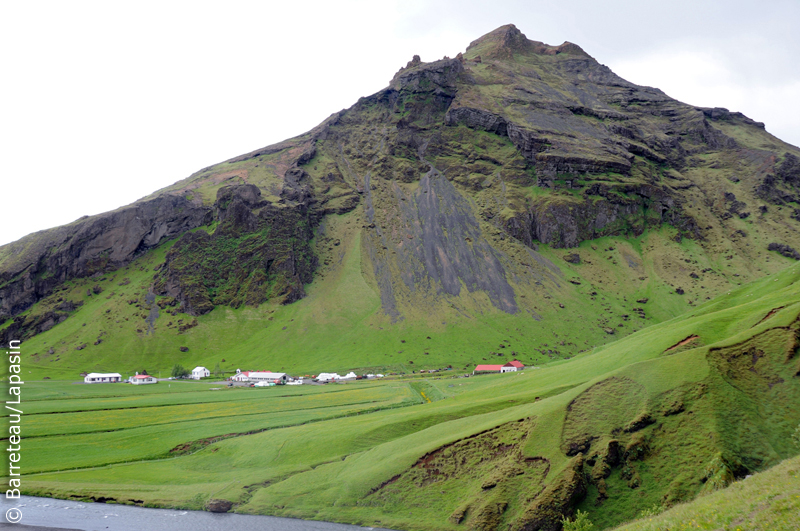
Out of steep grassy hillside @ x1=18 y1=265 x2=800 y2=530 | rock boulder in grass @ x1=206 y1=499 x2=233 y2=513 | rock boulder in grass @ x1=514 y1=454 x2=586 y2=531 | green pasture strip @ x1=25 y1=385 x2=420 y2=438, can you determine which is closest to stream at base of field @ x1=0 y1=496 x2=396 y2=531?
rock boulder in grass @ x1=206 y1=499 x2=233 y2=513

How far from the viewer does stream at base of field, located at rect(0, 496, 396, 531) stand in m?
39.4

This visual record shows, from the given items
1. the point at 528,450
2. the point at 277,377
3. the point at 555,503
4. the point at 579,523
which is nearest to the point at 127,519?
the point at 528,450

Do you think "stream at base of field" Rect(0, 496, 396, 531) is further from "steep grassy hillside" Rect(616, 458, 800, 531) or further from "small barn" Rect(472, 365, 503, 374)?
"small barn" Rect(472, 365, 503, 374)

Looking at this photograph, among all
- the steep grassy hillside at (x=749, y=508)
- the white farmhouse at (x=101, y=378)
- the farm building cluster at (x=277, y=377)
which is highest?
the steep grassy hillside at (x=749, y=508)

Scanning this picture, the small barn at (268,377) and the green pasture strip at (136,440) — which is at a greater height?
the green pasture strip at (136,440)

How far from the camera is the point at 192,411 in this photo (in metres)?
83.8

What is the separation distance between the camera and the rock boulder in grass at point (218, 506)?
4284 cm

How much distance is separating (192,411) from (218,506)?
46288 millimetres

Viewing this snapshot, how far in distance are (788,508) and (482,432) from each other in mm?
24345

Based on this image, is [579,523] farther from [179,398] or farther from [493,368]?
[493,368]

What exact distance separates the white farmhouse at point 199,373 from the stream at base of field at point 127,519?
110 meters

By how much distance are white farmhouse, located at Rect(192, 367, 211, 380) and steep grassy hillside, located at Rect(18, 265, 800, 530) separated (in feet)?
285

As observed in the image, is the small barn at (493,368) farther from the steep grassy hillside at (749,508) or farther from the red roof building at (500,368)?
the steep grassy hillside at (749,508)

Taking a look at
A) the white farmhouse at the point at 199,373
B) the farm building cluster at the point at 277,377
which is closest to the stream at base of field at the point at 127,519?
the farm building cluster at the point at 277,377
